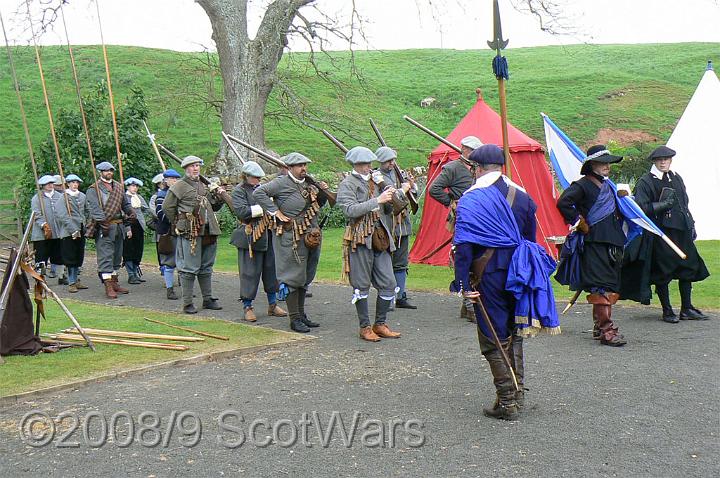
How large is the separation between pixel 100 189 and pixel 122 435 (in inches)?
315

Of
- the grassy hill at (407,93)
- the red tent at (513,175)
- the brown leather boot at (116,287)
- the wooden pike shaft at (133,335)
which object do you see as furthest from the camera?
the grassy hill at (407,93)

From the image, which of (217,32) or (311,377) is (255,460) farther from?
(217,32)

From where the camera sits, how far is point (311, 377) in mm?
7121

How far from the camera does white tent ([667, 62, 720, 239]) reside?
16.6m

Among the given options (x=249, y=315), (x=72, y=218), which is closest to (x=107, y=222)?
(x=72, y=218)

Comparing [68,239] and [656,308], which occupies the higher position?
[68,239]

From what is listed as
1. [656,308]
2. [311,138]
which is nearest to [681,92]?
[311,138]

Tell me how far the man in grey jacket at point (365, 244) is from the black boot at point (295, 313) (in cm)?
82

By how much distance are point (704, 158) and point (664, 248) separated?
27.3ft

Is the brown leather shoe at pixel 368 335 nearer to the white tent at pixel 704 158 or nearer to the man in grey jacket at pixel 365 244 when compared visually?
the man in grey jacket at pixel 365 244

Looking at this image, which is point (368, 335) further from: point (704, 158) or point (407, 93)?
point (407, 93)

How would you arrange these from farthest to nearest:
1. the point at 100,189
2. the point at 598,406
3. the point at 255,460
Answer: the point at 100,189 < the point at 598,406 < the point at 255,460

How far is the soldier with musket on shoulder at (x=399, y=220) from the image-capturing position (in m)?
9.91

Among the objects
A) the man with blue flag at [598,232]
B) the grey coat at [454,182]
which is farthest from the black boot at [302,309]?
the man with blue flag at [598,232]
